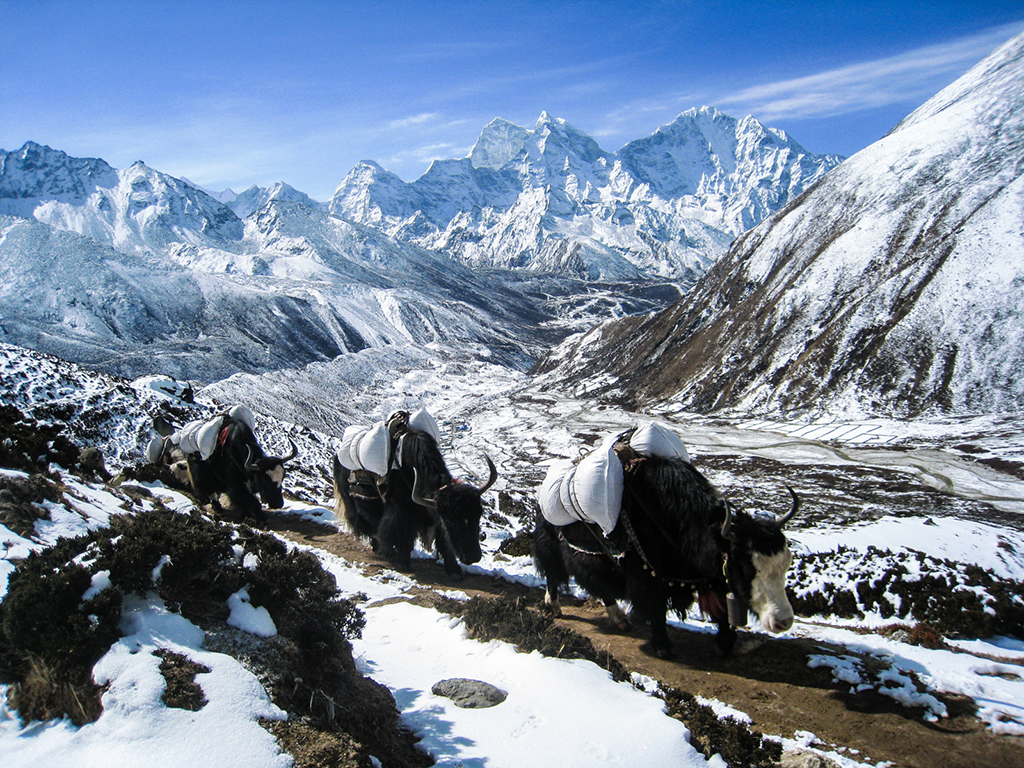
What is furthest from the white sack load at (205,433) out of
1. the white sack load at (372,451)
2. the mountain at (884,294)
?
the mountain at (884,294)

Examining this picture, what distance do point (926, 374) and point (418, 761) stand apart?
191 feet

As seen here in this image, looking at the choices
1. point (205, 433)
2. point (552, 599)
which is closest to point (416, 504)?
point (552, 599)

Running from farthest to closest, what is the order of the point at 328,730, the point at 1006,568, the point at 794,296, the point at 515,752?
the point at 794,296
the point at 1006,568
the point at 515,752
the point at 328,730

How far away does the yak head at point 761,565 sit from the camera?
16.1ft

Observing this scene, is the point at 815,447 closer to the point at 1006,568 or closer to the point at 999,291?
the point at 999,291

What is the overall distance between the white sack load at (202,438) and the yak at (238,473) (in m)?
0.09

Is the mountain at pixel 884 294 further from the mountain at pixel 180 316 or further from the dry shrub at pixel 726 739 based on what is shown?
the dry shrub at pixel 726 739

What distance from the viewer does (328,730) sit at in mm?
3354

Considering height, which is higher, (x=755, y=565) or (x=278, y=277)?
(x=278, y=277)

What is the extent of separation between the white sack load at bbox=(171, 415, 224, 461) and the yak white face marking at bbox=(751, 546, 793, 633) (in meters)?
11.2

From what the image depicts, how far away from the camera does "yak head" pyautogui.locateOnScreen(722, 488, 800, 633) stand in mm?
4922

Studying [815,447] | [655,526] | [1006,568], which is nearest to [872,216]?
[815,447]

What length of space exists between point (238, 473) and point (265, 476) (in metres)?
0.54

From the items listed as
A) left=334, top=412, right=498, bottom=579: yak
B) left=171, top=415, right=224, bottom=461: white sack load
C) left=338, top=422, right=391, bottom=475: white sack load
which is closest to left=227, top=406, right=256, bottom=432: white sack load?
left=171, top=415, right=224, bottom=461: white sack load
